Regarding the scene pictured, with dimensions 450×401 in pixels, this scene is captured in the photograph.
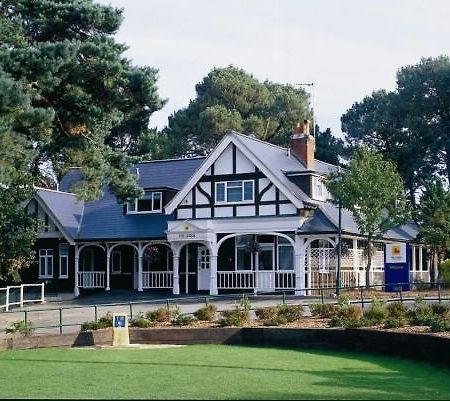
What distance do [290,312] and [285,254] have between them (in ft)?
51.3

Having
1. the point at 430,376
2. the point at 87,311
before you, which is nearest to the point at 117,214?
the point at 87,311

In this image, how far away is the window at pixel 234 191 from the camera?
36.7m

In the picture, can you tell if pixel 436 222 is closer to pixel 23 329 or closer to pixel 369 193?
pixel 369 193

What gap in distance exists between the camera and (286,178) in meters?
37.0

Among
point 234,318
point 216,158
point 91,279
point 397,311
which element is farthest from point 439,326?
point 91,279

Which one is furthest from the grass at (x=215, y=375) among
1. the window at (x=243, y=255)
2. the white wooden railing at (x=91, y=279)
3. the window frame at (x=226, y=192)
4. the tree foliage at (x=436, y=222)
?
the tree foliage at (x=436, y=222)

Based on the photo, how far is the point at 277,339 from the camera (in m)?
19.7

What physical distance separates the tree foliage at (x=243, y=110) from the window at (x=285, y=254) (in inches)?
1052

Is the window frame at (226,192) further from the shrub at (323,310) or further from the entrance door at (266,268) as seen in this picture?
the shrub at (323,310)

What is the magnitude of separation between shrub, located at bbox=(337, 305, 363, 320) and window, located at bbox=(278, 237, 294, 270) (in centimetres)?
1595

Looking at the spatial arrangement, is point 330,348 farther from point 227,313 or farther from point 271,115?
point 271,115

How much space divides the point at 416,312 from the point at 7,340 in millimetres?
10115

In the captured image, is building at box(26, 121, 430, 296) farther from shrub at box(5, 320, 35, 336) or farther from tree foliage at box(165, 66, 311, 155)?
tree foliage at box(165, 66, 311, 155)

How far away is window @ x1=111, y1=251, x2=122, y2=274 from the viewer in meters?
41.2
